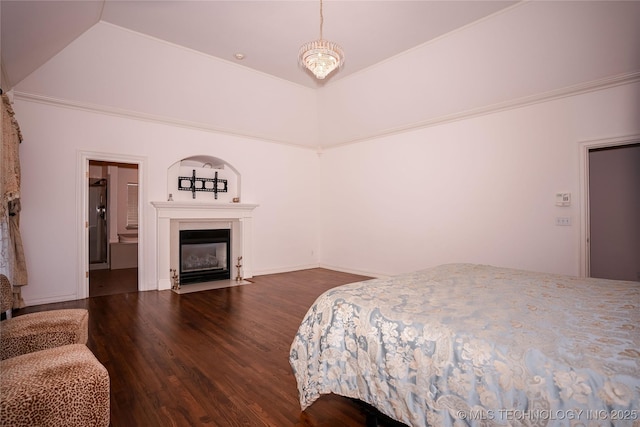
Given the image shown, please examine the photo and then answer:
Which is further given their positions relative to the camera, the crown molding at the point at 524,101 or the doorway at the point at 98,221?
the doorway at the point at 98,221

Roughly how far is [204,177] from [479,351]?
18.3 ft

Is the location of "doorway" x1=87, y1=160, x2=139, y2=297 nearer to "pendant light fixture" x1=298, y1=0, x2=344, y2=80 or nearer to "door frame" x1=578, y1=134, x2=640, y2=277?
"pendant light fixture" x1=298, y1=0, x2=344, y2=80

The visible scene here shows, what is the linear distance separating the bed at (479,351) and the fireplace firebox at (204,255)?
4.33 metres

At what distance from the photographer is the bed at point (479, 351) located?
1038 millimetres

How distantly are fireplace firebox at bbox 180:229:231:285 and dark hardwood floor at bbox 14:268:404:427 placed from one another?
2.98ft

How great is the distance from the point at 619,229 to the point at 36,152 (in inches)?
330

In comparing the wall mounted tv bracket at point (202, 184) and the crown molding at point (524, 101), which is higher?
the crown molding at point (524, 101)

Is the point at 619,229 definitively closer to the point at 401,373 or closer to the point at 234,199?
the point at 401,373

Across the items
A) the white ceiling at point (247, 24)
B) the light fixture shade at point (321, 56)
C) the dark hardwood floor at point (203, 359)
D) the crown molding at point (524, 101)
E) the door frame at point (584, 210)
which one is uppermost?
the white ceiling at point (247, 24)

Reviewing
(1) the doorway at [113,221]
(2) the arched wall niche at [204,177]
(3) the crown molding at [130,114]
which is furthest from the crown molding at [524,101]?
(1) the doorway at [113,221]

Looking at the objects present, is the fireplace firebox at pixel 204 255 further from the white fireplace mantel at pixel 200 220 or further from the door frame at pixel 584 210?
the door frame at pixel 584 210

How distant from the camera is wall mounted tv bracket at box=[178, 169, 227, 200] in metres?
5.65

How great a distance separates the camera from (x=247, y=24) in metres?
4.29

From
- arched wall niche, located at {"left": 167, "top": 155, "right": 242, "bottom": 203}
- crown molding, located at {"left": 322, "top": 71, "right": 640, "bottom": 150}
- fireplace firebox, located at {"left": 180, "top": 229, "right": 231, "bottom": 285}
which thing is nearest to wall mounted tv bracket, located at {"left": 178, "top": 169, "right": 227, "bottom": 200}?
arched wall niche, located at {"left": 167, "top": 155, "right": 242, "bottom": 203}
